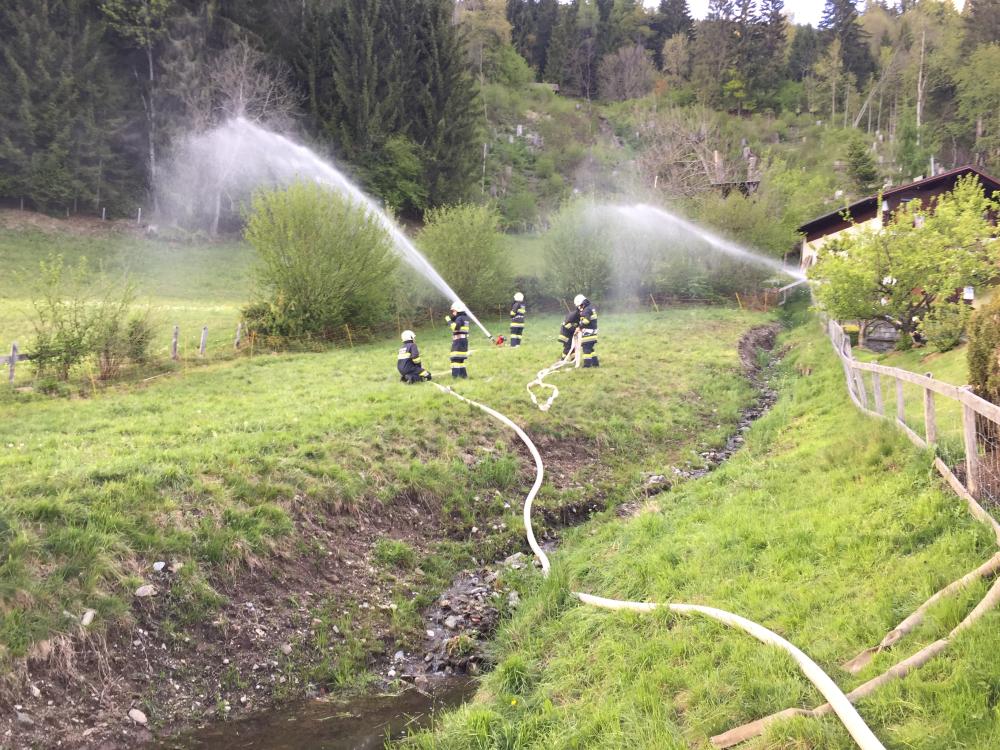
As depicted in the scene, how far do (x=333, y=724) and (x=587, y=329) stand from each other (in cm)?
1430

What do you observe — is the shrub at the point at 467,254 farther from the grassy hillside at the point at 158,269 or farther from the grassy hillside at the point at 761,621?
the grassy hillside at the point at 761,621

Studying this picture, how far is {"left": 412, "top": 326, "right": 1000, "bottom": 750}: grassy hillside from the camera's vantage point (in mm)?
4680

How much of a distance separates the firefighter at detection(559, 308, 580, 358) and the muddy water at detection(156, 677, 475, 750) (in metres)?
14.0

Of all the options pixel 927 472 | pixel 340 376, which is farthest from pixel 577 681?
pixel 340 376

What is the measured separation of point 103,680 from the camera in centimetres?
708

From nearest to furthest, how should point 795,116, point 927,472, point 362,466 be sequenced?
point 927,472 → point 362,466 → point 795,116

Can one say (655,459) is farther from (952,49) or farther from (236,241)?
(952,49)

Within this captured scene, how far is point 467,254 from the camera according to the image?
38250mm

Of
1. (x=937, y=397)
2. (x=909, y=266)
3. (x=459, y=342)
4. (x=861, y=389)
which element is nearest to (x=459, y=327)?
(x=459, y=342)

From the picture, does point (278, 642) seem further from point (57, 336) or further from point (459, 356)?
point (57, 336)

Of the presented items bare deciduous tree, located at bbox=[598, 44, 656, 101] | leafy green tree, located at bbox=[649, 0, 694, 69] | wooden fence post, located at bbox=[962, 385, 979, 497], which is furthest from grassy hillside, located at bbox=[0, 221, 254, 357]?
leafy green tree, located at bbox=[649, 0, 694, 69]

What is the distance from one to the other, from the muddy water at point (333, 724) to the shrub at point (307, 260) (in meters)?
21.5

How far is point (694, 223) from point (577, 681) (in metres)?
44.8

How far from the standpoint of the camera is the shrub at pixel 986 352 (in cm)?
826
